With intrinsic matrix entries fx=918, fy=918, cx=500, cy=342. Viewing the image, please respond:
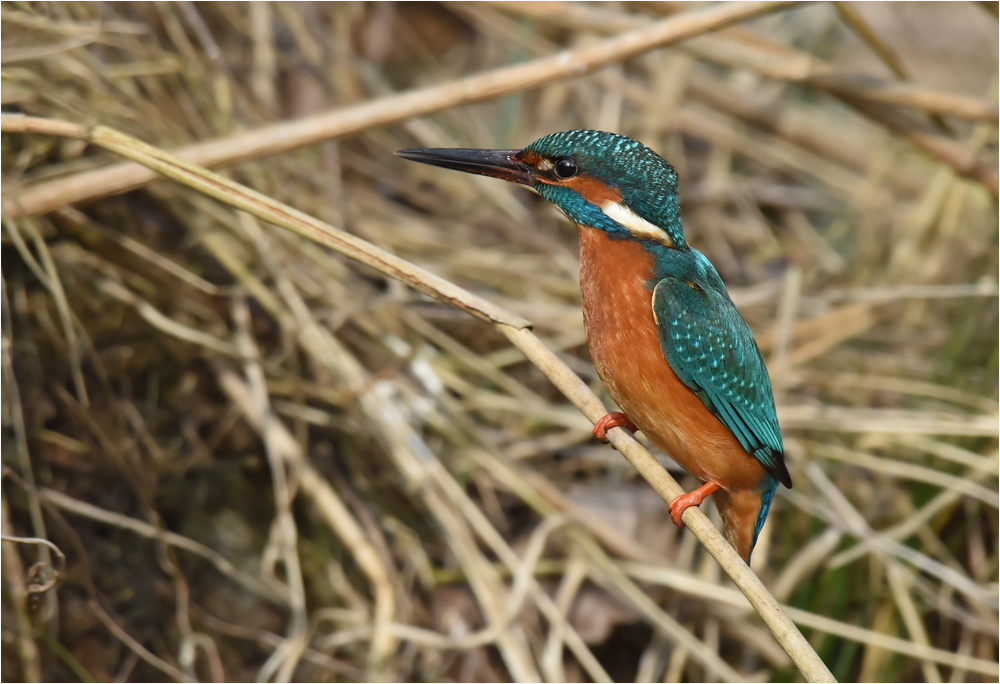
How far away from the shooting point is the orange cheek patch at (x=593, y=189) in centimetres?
199

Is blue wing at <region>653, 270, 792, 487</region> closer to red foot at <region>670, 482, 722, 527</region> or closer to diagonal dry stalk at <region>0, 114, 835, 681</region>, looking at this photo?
red foot at <region>670, 482, 722, 527</region>

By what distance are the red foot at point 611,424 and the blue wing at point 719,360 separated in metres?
0.18

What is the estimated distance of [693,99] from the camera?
4562 mm

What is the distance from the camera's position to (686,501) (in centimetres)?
184

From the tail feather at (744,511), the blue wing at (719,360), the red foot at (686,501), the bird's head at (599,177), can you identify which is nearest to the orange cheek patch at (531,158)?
the bird's head at (599,177)

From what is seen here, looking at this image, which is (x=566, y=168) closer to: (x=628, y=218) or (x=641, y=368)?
(x=628, y=218)

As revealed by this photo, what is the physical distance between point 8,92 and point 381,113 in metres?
0.95

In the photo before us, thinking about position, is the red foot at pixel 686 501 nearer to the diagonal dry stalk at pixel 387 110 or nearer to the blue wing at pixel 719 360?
the blue wing at pixel 719 360

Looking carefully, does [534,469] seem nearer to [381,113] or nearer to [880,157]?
[381,113]

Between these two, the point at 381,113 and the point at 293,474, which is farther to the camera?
the point at 293,474

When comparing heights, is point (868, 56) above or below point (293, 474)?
above

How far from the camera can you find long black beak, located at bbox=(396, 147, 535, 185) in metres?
1.90

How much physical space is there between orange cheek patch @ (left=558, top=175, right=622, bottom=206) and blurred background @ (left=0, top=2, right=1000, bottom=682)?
471 millimetres

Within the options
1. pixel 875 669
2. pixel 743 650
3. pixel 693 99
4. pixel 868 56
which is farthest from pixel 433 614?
pixel 868 56
